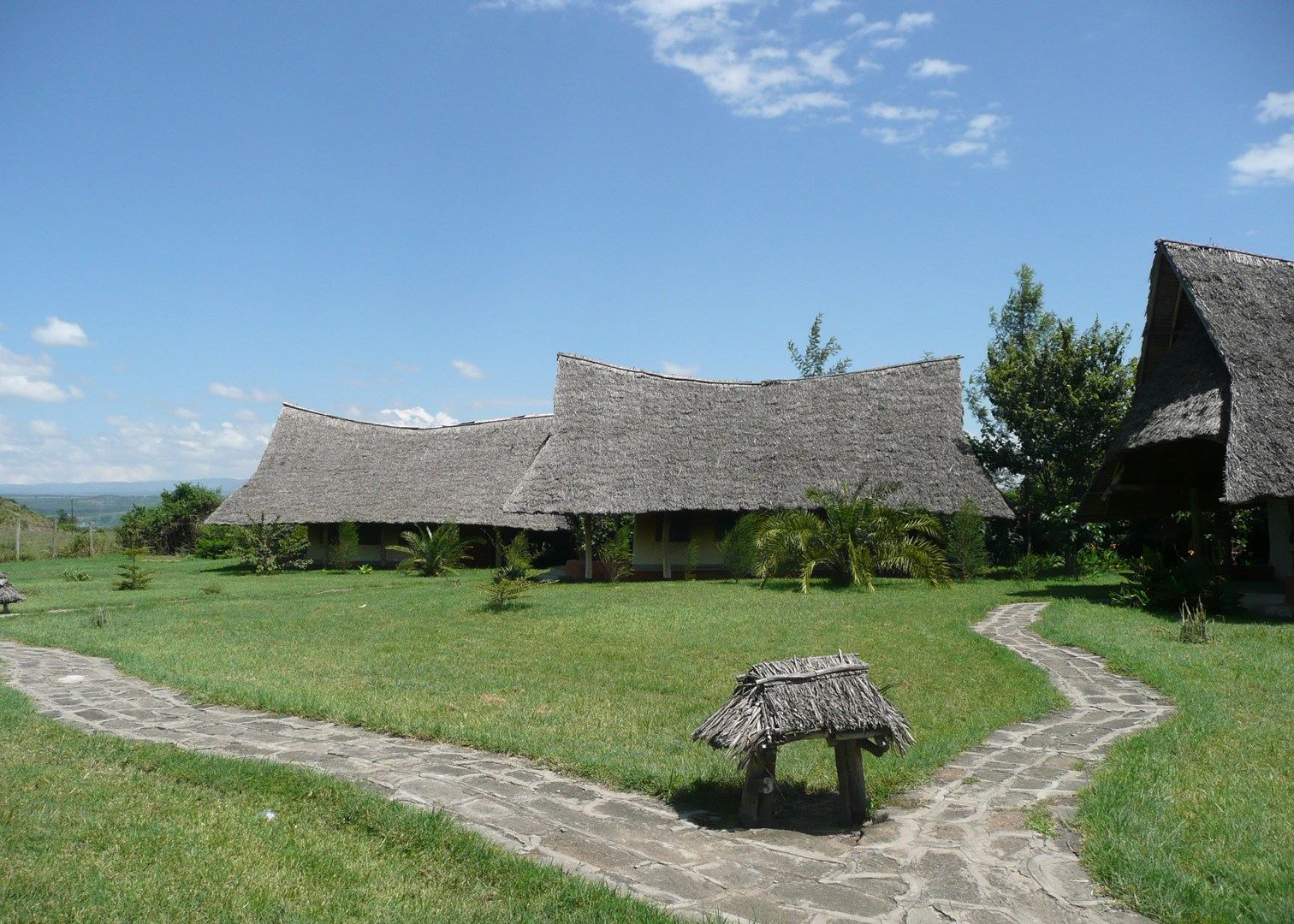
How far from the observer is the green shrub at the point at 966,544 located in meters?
17.9

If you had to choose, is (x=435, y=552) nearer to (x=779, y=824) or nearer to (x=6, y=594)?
(x=6, y=594)

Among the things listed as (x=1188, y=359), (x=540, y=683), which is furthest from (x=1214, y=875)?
(x=1188, y=359)

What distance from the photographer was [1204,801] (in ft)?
16.4

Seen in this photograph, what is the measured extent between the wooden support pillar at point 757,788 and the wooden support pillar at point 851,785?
345mm

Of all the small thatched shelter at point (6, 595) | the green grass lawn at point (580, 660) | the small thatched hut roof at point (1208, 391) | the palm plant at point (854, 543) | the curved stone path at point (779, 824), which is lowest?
the curved stone path at point (779, 824)

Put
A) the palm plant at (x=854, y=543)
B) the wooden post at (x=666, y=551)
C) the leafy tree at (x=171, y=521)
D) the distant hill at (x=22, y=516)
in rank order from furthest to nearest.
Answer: the distant hill at (x=22, y=516) < the leafy tree at (x=171, y=521) < the wooden post at (x=666, y=551) < the palm plant at (x=854, y=543)

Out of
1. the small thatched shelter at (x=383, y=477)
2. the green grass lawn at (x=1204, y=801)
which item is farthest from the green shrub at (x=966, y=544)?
the small thatched shelter at (x=383, y=477)

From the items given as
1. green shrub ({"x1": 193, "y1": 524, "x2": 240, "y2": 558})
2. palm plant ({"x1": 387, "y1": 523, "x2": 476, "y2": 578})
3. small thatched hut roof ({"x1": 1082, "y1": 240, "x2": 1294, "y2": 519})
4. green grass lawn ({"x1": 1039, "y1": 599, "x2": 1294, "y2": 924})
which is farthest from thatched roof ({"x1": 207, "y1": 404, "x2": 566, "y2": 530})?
green grass lawn ({"x1": 1039, "y1": 599, "x2": 1294, "y2": 924})

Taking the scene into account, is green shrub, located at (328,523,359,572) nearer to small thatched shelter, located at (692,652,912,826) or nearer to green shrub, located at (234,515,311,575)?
green shrub, located at (234,515,311,575)

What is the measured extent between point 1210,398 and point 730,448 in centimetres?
988

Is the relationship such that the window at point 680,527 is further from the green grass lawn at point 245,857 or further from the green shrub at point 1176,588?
the green grass lawn at point 245,857

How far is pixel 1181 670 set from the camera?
28.2ft

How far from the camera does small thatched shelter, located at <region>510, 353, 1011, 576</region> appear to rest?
64.7 ft

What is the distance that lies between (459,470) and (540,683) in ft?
62.7
